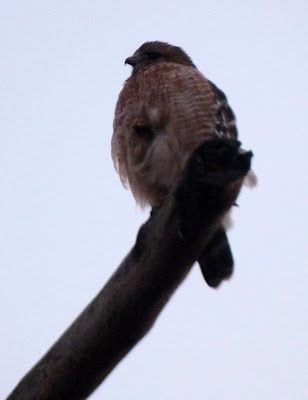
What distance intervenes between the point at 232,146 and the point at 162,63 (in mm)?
3328

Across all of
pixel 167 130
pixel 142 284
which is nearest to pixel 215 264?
pixel 167 130

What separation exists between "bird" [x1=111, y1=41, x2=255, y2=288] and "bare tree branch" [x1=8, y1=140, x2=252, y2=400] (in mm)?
1944

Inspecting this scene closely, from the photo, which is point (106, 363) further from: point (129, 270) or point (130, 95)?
point (130, 95)

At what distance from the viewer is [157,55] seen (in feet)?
20.9

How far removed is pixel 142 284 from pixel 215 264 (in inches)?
90.7

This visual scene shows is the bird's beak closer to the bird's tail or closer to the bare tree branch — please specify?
the bird's tail

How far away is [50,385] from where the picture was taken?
2678 mm

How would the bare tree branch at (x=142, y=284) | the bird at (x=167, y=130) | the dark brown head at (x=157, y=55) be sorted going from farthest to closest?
the dark brown head at (x=157, y=55), the bird at (x=167, y=130), the bare tree branch at (x=142, y=284)

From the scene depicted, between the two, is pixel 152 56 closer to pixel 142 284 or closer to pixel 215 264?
pixel 215 264

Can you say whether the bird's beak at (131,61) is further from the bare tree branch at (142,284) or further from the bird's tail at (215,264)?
the bare tree branch at (142,284)

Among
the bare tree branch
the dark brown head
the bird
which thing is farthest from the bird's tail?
the bare tree branch

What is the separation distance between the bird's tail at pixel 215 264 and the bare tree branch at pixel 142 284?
2.18m

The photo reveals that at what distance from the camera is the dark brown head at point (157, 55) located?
6.28 metres

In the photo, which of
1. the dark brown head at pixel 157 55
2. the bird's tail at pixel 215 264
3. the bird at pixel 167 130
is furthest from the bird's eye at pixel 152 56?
the bird's tail at pixel 215 264
